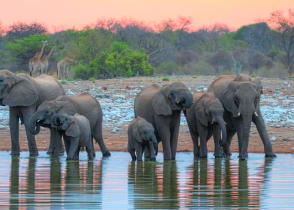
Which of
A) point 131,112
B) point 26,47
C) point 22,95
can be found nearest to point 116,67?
point 26,47

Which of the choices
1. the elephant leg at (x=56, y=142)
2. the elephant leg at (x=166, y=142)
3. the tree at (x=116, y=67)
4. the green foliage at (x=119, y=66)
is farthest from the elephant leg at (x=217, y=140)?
the green foliage at (x=119, y=66)

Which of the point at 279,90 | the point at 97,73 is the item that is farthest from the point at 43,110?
the point at 97,73

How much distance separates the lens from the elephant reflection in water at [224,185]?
8.99 m

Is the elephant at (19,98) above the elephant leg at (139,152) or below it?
above

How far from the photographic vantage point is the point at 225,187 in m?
10.6

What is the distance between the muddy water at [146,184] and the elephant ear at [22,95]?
2.06 metres

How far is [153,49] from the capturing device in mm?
54094

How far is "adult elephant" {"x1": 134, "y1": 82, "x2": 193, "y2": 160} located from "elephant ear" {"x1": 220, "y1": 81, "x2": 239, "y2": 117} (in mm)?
1227

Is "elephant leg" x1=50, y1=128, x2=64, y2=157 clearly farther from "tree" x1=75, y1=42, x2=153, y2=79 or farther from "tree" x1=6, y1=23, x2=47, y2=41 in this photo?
A: "tree" x1=6, y1=23, x2=47, y2=41

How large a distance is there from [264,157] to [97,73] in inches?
888

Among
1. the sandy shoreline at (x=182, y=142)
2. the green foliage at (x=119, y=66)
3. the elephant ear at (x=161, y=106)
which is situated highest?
the green foliage at (x=119, y=66)

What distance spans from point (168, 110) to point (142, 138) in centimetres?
89

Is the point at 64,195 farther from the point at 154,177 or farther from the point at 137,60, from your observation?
the point at 137,60

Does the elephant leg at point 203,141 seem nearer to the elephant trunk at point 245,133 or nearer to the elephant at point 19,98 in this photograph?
the elephant trunk at point 245,133
